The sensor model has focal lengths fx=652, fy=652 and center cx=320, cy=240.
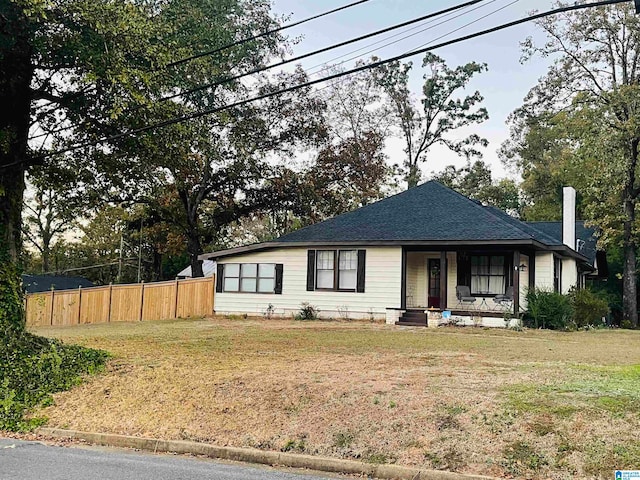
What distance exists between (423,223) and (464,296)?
2.97m

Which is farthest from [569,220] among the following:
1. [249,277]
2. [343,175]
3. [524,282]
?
[249,277]

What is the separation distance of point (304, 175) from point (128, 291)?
1207 centimetres

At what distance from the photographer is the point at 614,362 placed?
11523 millimetres

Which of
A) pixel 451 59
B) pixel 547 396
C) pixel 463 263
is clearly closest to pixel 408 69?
pixel 451 59

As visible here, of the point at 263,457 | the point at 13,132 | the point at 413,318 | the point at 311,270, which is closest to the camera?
the point at 263,457

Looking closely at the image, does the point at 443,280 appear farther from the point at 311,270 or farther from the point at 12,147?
the point at 12,147

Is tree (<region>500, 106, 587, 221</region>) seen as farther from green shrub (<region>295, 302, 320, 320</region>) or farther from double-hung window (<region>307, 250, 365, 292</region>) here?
green shrub (<region>295, 302, 320, 320</region>)

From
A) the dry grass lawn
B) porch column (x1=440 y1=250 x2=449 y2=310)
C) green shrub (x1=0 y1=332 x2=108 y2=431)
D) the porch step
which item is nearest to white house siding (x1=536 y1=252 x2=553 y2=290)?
porch column (x1=440 y1=250 x2=449 y2=310)

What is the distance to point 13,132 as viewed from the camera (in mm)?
11953

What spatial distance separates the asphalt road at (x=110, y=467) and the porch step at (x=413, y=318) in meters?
14.7

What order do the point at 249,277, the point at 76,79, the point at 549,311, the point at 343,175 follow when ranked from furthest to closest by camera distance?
1. the point at 343,175
2. the point at 249,277
3. the point at 549,311
4. the point at 76,79

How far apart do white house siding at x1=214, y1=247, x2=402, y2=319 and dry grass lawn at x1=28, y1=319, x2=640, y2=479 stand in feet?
30.3

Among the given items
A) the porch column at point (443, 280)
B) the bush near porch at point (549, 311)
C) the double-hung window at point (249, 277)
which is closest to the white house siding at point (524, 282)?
the bush near porch at point (549, 311)

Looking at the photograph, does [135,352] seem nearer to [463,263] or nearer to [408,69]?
[463,263]
